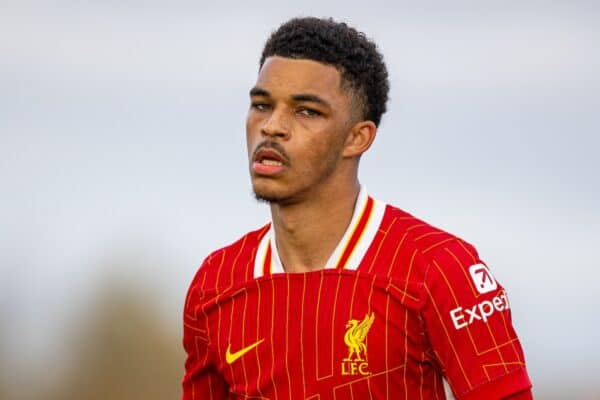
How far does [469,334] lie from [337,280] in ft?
1.73

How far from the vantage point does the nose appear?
507cm

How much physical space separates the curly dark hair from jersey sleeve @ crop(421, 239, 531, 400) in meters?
0.68

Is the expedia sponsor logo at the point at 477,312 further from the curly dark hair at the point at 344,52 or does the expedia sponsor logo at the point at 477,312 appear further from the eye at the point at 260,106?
the eye at the point at 260,106

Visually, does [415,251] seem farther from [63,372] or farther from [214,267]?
[63,372]

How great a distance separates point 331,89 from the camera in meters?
5.19

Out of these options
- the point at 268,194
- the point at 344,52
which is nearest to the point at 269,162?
the point at 268,194

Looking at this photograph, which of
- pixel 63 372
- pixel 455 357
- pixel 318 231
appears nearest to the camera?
pixel 455 357

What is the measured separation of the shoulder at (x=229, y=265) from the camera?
5.48 meters

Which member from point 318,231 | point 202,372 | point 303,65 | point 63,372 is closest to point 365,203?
point 318,231

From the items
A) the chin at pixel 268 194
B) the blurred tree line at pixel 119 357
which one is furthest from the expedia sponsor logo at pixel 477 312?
the blurred tree line at pixel 119 357

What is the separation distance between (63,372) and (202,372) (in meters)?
9.84

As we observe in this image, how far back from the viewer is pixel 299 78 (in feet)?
17.0

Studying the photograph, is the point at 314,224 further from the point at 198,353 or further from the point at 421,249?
the point at 198,353

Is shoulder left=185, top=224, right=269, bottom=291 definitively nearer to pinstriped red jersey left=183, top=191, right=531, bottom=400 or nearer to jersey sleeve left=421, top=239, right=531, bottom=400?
pinstriped red jersey left=183, top=191, right=531, bottom=400
